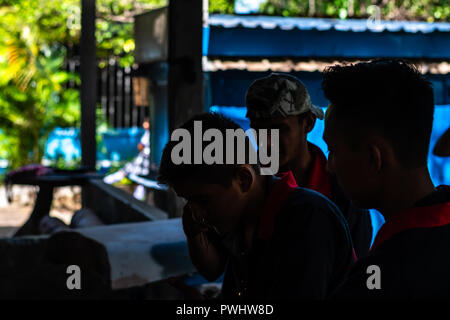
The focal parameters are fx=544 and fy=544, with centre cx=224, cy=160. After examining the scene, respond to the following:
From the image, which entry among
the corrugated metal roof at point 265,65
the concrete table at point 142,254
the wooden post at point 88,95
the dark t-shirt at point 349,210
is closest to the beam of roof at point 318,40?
the corrugated metal roof at point 265,65

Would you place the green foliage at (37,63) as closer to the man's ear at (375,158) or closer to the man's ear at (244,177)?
the man's ear at (244,177)

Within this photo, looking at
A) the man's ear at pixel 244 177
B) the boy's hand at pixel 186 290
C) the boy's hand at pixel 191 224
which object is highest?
the man's ear at pixel 244 177

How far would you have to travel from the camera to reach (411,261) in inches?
35.7

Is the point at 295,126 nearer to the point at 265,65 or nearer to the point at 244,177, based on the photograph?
the point at 244,177

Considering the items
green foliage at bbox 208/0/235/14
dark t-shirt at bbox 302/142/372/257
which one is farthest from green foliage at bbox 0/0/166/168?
dark t-shirt at bbox 302/142/372/257

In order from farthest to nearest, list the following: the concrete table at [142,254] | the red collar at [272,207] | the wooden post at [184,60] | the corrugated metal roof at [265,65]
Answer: the corrugated metal roof at [265,65]
the wooden post at [184,60]
the concrete table at [142,254]
the red collar at [272,207]

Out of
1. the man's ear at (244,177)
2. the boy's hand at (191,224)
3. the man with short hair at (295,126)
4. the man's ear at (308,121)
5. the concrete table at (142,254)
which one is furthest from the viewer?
the concrete table at (142,254)

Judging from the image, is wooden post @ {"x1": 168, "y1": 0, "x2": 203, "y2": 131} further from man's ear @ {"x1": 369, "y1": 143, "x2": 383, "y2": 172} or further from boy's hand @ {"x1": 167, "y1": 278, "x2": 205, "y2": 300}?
Result: man's ear @ {"x1": 369, "y1": 143, "x2": 383, "y2": 172}

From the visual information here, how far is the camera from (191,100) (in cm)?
374

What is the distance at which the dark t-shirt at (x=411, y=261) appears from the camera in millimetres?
904

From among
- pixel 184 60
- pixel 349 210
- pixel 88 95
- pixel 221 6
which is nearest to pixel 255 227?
pixel 349 210

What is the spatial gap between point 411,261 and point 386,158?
0.25 m
